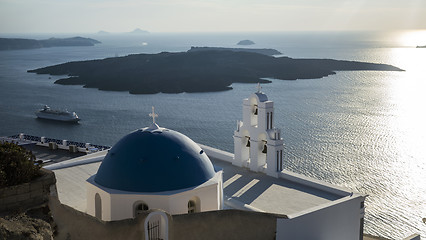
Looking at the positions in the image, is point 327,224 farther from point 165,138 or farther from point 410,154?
point 410,154

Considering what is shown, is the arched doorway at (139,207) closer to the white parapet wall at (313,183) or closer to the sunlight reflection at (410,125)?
the white parapet wall at (313,183)

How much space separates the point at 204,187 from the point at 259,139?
455 centimetres

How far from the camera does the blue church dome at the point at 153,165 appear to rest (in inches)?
424

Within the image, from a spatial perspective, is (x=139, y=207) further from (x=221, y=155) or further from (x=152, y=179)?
(x=221, y=155)

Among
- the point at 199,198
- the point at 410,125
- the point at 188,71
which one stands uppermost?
the point at 199,198

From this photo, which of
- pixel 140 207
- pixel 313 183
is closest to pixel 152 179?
pixel 140 207

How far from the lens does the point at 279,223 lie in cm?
1109

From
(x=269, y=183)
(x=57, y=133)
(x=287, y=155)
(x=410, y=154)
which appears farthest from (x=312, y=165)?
(x=57, y=133)

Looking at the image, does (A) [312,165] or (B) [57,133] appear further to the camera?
(B) [57,133]

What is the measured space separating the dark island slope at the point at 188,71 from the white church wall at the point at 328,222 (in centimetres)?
5509

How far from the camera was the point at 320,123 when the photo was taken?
44438mm

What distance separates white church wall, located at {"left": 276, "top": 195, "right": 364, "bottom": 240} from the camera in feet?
37.0

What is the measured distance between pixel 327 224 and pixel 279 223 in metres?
1.76

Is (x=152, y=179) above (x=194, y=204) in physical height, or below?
above
